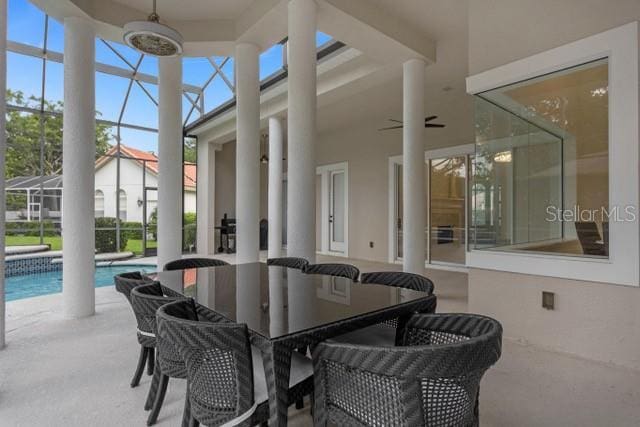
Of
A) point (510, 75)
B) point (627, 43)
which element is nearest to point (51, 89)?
point (510, 75)

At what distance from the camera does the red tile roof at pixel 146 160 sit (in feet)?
29.1

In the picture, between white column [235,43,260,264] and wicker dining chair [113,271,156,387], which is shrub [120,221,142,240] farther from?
wicker dining chair [113,271,156,387]

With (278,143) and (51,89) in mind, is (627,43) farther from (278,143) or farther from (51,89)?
(51,89)

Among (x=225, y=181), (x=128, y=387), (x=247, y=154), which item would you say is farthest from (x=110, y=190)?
(x=128, y=387)

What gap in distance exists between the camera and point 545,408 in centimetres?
203

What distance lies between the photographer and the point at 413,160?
4672 millimetres

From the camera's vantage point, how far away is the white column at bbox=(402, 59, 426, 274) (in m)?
4.66

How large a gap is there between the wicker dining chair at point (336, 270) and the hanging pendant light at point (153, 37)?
6.80 ft

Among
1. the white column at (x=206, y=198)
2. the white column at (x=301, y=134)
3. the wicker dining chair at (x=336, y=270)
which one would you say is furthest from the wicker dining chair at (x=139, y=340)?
the white column at (x=206, y=198)

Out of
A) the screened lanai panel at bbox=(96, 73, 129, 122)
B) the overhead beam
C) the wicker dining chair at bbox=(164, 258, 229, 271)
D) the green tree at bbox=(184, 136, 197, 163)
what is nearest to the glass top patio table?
the wicker dining chair at bbox=(164, 258, 229, 271)

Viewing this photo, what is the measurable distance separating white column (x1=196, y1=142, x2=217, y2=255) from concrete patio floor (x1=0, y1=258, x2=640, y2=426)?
21.1 feet

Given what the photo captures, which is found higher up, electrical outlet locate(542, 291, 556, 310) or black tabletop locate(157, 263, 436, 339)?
black tabletop locate(157, 263, 436, 339)

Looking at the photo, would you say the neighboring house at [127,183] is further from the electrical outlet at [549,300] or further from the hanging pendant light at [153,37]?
the electrical outlet at [549,300]

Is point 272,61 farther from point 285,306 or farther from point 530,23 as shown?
point 285,306
